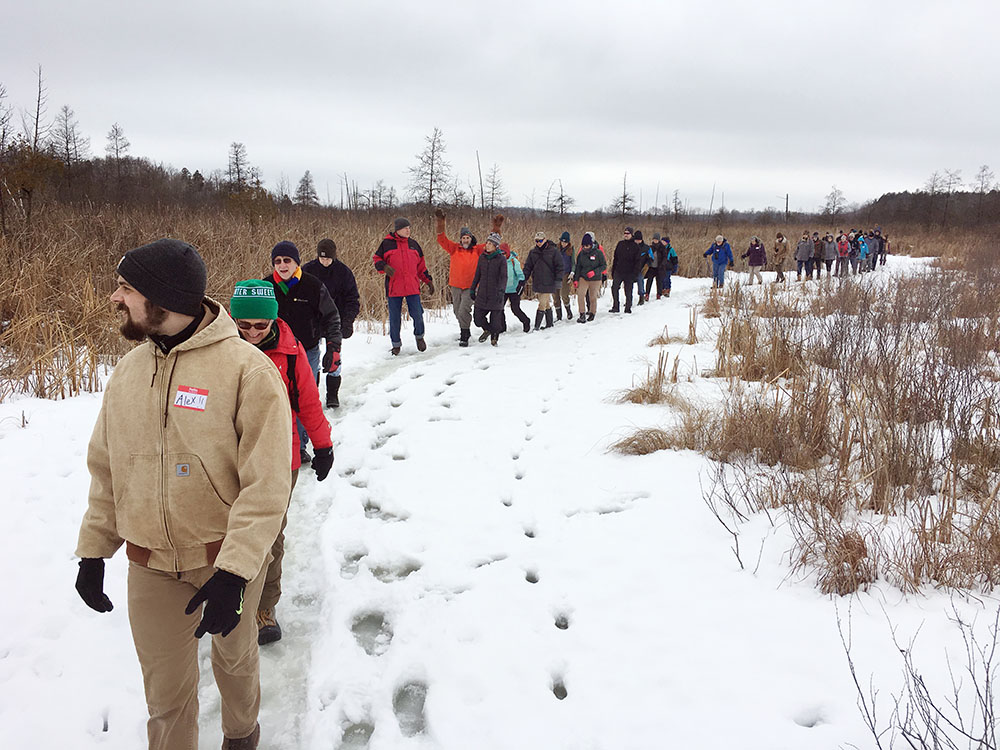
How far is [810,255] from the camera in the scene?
736 inches

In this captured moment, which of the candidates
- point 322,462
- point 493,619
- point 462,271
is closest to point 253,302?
point 322,462

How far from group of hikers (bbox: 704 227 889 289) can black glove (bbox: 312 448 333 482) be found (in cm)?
1177

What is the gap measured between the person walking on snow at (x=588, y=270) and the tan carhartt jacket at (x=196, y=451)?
10473 millimetres

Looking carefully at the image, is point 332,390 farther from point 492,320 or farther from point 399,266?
point 492,320

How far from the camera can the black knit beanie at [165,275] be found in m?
1.70

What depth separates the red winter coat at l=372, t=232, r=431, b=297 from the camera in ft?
26.9

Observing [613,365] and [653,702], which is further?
[613,365]

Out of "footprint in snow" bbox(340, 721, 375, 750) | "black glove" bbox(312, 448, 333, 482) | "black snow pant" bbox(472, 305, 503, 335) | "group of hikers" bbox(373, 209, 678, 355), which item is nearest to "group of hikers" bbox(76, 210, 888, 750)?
"footprint in snow" bbox(340, 721, 375, 750)

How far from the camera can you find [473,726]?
7.79ft

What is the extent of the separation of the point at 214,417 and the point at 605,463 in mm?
3417

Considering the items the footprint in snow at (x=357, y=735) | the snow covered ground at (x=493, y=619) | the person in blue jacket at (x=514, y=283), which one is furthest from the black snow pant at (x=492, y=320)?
the footprint in snow at (x=357, y=735)

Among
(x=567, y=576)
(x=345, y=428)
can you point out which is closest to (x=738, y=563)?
(x=567, y=576)

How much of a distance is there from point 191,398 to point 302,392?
1.28 metres

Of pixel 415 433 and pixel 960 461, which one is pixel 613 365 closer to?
pixel 415 433
